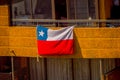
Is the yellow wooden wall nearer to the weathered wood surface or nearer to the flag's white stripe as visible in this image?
the weathered wood surface

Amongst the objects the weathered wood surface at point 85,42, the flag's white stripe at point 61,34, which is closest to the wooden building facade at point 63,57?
the weathered wood surface at point 85,42

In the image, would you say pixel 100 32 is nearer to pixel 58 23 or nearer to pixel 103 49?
pixel 103 49

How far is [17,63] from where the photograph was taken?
23016 millimetres

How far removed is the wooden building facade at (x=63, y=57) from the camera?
20.4 meters

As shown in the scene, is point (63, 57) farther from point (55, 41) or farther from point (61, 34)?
point (61, 34)

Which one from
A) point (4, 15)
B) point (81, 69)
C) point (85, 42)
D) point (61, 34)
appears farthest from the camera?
point (81, 69)

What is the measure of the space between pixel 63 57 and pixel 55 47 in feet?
2.30

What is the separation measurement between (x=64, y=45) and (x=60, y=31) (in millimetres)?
757

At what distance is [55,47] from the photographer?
20.9 meters

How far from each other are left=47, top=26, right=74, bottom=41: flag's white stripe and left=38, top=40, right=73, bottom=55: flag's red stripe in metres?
0.21

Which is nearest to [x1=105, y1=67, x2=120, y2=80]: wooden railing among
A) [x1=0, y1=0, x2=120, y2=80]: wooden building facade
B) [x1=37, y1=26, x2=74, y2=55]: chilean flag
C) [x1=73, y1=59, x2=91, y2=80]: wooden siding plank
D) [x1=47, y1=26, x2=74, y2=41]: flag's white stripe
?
[x1=0, y1=0, x2=120, y2=80]: wooden building facade

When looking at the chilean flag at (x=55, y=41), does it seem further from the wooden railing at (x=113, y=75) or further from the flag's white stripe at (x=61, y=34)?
the wooden railing at (x=113, y=75)

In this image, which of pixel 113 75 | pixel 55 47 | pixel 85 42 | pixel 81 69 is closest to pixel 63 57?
pixel 55 47

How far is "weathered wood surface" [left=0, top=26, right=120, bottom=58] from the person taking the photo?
20.3 m
